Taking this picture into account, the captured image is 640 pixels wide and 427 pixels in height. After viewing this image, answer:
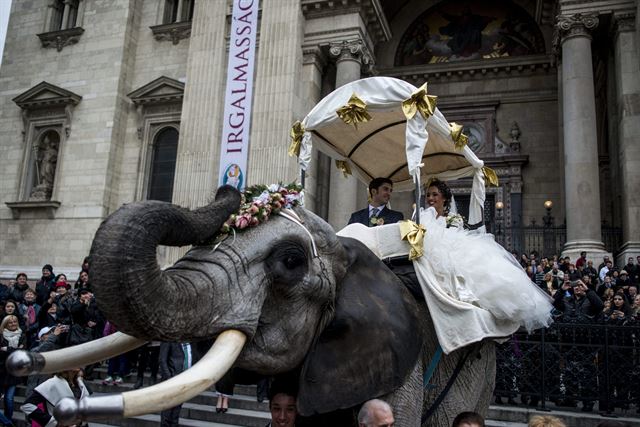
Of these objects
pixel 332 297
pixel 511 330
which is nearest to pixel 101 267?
pixel 332 297

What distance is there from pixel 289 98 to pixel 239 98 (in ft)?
5.74

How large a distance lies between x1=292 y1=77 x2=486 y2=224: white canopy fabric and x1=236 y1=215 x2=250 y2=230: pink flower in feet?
6.59

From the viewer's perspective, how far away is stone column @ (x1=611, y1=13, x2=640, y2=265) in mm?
15859

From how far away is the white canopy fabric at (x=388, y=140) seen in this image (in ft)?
14.4

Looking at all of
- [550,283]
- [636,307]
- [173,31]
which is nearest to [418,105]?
[636,307]

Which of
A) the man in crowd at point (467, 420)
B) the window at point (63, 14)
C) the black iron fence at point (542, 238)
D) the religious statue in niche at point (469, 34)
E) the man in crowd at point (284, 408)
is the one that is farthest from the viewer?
the window at point (63, 14)

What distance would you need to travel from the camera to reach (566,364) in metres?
9.20

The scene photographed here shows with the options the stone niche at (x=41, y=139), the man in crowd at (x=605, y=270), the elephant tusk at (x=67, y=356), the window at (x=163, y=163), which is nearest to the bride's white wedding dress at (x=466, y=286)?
the elephant tusk at (x=67, y=356)

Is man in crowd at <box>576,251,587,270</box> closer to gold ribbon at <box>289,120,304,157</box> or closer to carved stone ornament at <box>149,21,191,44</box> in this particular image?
gold ribbon at <box>289,120,304,157</box>

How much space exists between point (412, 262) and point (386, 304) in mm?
729

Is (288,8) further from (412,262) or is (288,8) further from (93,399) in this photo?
(93,399)

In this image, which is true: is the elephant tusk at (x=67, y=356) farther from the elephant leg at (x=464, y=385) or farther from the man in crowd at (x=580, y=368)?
the man in crowd at (x=580, y=368)

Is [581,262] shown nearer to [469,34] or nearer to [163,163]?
[469,34]

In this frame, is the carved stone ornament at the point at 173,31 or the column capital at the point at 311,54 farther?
the carved stone ornament at the point at 173,31
